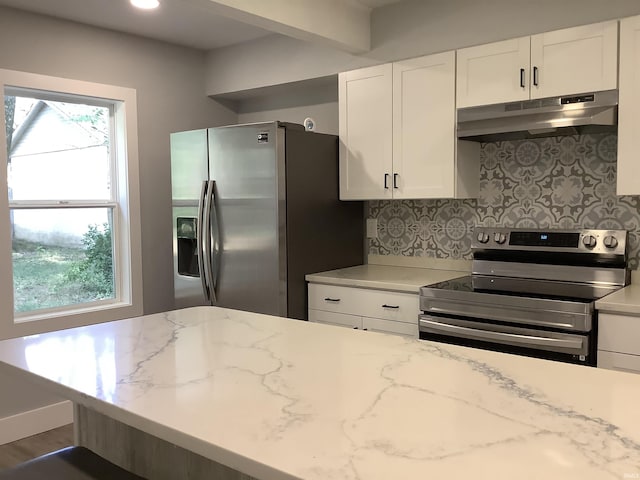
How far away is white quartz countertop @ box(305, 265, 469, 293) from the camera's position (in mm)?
2965

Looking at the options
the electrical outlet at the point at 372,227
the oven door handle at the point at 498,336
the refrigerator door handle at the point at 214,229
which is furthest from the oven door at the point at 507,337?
the refrigerator door handle at the point at 214,229

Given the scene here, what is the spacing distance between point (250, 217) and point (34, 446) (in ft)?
5.78

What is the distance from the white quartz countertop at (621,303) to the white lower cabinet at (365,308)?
33.6 inches

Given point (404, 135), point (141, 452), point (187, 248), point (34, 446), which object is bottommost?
point (34, 446)

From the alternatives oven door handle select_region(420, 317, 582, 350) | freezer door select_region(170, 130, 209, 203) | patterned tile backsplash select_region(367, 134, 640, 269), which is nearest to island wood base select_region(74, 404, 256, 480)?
oven door handle select_region(420, 317, 582, 350)

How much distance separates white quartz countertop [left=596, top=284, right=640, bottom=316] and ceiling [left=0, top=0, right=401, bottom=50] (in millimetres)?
1934

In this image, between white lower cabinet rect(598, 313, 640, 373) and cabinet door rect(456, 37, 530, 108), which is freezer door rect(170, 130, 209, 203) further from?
white lower cabinet rect(598, 313, 640, 373)

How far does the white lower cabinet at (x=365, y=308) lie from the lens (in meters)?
2.93

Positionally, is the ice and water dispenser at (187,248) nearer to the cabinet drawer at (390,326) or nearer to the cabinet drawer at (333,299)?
the cabinet drawer at (333,299)

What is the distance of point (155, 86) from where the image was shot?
13.0 feet

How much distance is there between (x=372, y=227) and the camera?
3762 mm

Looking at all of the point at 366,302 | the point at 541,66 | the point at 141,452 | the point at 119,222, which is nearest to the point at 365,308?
the point at 366,302

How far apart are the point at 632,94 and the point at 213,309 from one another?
1.94m

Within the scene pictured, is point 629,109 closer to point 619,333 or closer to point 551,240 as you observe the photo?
point 551,240
